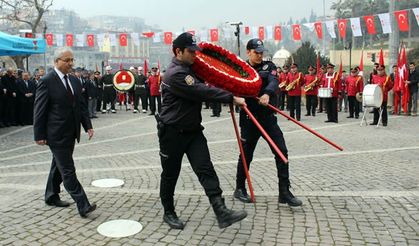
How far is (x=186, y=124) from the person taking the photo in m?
4.74

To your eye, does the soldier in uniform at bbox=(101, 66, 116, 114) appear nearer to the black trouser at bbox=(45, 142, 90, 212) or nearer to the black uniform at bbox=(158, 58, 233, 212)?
the black trouser at bbox=(45, 142, 90, 212)

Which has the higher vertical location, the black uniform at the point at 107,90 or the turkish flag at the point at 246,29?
the turkish flag at the point at 246,29

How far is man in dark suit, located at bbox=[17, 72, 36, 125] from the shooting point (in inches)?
→ 606

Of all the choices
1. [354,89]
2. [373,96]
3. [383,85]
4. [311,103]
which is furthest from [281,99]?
[373,96]

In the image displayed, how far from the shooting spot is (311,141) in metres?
10.9

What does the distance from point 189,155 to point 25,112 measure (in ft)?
40.1

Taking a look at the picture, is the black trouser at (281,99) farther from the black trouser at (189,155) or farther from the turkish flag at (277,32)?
the black trouser at (189,155)

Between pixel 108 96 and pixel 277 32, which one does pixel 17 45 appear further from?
pixel 277 32

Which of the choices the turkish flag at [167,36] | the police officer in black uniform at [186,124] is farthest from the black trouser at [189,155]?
the turkish flag at [167,36]

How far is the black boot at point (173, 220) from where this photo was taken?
492 cm

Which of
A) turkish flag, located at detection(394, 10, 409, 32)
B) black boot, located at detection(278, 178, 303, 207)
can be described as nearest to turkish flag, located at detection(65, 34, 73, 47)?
turkish flag, located at detection(394, 10, 409, 32)

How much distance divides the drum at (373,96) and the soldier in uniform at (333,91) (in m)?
1.79

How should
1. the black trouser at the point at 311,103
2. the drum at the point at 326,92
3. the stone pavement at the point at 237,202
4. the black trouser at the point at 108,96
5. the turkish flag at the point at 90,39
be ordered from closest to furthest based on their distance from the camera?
the stone pavement at the point at 237,202, the drum at the point at 326,92, the black trouser at the point at 311,103, the black trouser at the point at 108,96, the turkish flag at the point at 90,39

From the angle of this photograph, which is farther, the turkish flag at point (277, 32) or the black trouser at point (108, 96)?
the turkish flag at point (277, 32)
